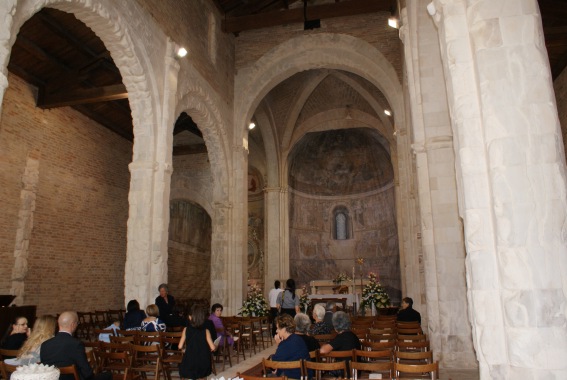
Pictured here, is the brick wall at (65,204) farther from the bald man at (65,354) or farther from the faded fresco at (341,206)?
the faded fresco at (341,206)

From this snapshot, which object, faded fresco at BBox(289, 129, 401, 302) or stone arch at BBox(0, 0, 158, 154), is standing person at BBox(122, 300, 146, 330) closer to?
A: stone arch at BBox(0, 0, 158, 154)

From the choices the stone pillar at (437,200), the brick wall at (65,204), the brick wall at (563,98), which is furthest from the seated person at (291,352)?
the brick wall at (563,98)

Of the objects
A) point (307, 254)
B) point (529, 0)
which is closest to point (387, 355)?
point (529, 0)

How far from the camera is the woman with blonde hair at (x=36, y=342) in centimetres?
412

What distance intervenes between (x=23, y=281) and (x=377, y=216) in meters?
15.9

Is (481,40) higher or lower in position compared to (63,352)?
higher

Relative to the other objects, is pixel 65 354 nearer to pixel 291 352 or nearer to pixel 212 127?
pixel 291 352

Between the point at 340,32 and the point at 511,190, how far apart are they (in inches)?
475

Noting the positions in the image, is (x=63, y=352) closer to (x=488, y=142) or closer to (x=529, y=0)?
(x=488, y=142)

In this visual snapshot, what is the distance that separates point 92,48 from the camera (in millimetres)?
12070

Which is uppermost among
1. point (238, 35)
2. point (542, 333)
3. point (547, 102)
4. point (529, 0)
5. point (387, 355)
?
point (238, 35)

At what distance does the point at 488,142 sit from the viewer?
371cm

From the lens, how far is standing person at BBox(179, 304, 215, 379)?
463 centimetres

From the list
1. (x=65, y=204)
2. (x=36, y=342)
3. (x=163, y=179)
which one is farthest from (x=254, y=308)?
(x=36, y=342)
